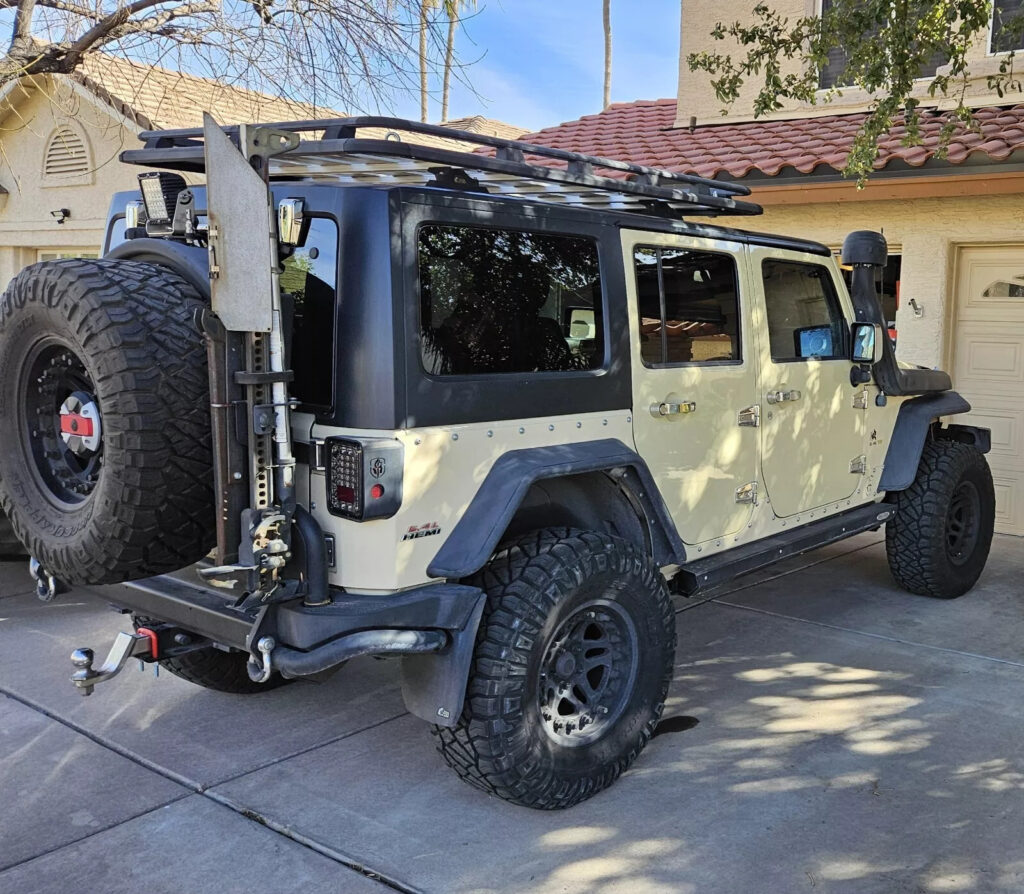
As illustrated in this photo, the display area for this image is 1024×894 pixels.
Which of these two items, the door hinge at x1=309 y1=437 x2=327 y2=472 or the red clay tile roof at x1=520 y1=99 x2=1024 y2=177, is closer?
the door hinge at x1=309 y1=437 x2=327 y2=472

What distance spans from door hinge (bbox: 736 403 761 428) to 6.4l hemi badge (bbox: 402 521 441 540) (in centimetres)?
179

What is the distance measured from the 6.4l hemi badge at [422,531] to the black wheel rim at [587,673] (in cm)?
57

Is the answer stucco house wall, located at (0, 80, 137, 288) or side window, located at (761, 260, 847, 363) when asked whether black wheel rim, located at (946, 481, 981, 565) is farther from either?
stucco house wall, located at (0, 80, 137, 288)

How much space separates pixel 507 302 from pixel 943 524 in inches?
140

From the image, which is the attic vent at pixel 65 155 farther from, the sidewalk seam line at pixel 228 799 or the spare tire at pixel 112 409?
the spare tire at pixel 112 409

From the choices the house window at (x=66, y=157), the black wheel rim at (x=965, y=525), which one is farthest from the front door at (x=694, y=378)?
the house window at (x=66, y=157)

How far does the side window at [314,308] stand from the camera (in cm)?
322

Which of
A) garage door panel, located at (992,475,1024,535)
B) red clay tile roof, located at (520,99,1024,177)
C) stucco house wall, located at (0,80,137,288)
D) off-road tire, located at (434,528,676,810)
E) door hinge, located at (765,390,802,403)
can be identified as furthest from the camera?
stucco house wall, located at (0,80,137,288)

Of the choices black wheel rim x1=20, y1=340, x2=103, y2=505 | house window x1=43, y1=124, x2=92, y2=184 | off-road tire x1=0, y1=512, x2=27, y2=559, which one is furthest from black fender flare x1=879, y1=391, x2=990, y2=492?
house window x1=43, y1=124, x2=92, y2=184

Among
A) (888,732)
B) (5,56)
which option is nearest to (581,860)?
(888,732)

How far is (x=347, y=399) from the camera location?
3.18 metres

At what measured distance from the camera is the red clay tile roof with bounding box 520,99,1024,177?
713 centimetres

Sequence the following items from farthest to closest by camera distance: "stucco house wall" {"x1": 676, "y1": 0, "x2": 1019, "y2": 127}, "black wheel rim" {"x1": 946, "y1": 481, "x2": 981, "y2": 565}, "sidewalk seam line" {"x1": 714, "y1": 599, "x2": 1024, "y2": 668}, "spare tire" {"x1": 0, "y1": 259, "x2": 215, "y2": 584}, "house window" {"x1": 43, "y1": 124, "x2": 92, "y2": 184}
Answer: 1. "house window" {"x1": 43, "y1": 124, "x2": 92, "y2": 184}
2. "stucco house wall" {"x1": 676, "y1": 0, "x2": 1019, "y2": 127}
3. "black wheel rim" {"x1": 946, "y1": 481, "x2": 981, "y2": 565}
4. "sidewalk seam line" {"x1": 714, "y1": 599, "x2": 1024, "y2": 668}
5. "spare tire" {"x1": 0, "y1": 259, "x2": 215, "y2": 584}

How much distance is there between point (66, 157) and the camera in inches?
524
